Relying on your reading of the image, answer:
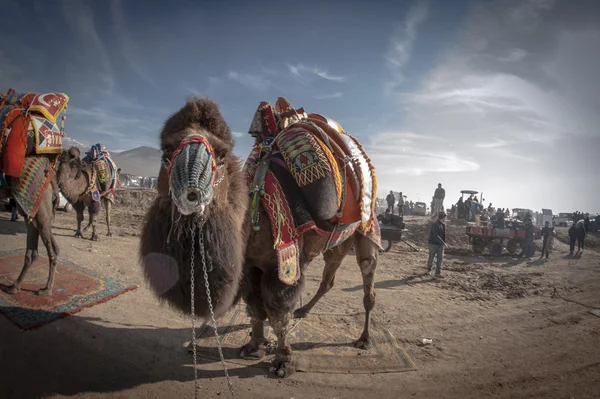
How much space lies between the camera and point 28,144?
159 inches

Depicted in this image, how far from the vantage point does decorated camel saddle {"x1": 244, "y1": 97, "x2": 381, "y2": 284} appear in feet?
9.37

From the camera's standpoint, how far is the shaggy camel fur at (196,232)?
2146 millimetres

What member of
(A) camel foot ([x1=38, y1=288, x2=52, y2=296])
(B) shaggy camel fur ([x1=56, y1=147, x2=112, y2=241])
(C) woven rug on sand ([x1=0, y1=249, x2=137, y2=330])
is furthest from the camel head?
(B) shaggy camel fur ([x1=56, y1=147, x2=112, y2=241])

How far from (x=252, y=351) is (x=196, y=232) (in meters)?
2.21

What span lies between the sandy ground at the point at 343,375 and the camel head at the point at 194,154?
1401 millimetres

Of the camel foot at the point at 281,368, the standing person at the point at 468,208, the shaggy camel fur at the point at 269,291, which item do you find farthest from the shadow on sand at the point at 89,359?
the standing person at the point at 468,208

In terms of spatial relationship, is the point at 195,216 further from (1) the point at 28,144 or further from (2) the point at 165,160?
(1) the point at 28,144

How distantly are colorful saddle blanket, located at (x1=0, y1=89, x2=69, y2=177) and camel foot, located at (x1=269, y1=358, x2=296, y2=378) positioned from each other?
166 inches

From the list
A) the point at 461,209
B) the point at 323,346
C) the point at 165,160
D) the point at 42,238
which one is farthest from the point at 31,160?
the point at 461,209

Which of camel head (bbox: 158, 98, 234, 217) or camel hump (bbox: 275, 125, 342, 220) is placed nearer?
camel head (bbox: 158, 98, 234, 217)

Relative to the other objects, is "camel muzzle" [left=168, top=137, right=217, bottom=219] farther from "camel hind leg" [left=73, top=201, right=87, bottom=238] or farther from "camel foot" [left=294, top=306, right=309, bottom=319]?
"camel hind leg" [left=73, top=201, right=87, bottom=238]

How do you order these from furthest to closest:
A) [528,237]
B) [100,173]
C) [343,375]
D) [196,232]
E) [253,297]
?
1. [528,237]
2. [100,173]
3. [343,375]
4. [253,297]
5. [196,232]

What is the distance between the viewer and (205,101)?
237 cm

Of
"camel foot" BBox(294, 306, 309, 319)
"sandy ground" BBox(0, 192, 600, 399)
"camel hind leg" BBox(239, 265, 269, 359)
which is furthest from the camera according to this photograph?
"camel foot" BBox(294, 306, 309, 319)
